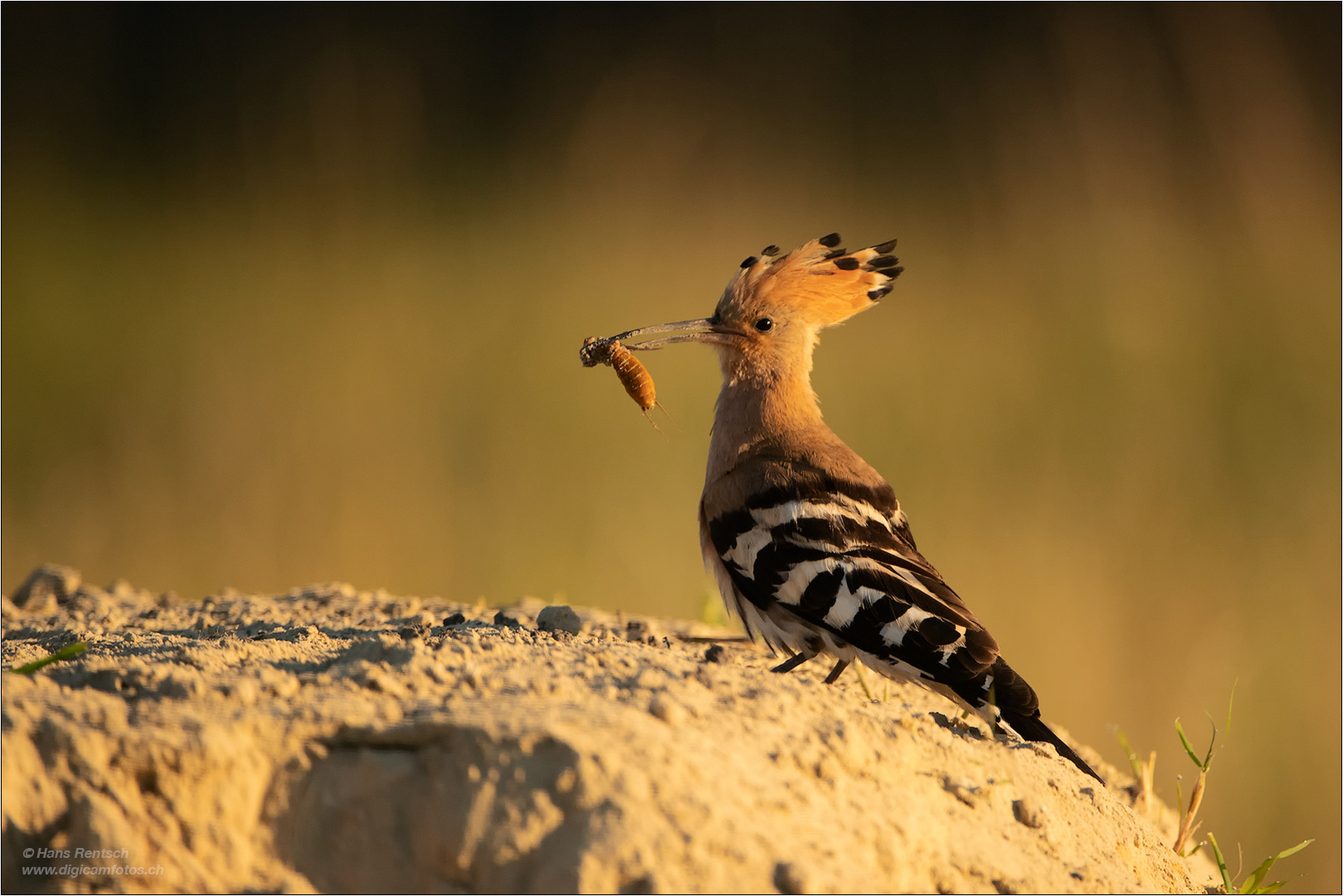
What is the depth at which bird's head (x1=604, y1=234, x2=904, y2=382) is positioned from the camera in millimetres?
3424

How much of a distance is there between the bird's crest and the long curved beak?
64mm

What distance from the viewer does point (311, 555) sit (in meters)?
4.75

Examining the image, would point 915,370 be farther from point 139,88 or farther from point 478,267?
point 139,88

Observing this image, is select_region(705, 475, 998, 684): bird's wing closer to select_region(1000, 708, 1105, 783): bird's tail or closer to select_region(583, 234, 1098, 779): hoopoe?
select_region(583, 234, 1098, 779): hoopoe

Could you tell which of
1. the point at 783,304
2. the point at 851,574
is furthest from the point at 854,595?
the point at 783,304

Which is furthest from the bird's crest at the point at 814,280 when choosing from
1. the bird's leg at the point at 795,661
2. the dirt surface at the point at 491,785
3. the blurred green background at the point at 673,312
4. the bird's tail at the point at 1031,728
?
the dirt surface at the point at 491,785

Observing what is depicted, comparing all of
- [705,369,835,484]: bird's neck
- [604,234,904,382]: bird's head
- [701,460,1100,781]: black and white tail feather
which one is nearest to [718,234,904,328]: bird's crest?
[604,234,904,382]: bird's head

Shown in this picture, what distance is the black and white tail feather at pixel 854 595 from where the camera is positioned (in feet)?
7.88

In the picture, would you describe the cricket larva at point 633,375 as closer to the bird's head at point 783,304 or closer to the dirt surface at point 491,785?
the bird's head at point 783,304

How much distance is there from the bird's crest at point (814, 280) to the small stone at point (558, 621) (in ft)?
3.96

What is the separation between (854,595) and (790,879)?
120cm

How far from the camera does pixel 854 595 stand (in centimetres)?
257

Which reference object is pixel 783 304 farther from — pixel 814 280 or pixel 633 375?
pixel 633 375

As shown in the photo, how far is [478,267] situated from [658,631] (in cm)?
322
